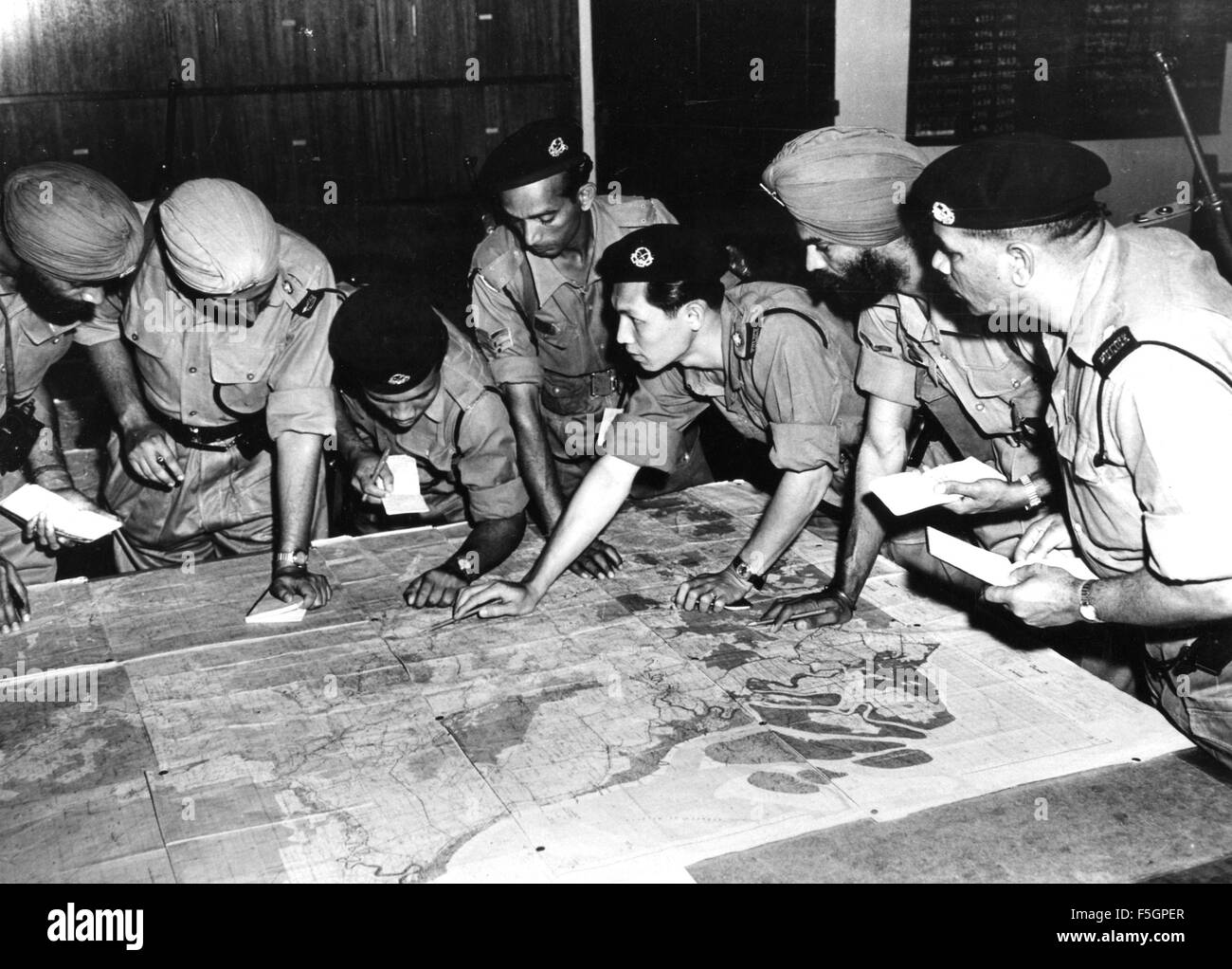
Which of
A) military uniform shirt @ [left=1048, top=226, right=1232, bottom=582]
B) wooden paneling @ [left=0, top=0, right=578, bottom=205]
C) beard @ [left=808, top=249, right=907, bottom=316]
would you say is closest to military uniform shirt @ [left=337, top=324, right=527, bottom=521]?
beard @ [left=808, top=249, right=907, bottom=316]

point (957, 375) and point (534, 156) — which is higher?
point (534, 156)

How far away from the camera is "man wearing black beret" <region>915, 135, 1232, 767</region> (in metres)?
1.46

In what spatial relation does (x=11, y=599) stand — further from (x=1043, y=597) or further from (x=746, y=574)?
(x=1043, y=597)

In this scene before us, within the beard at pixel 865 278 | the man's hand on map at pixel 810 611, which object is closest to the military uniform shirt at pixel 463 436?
the man's hand on map at pixel 810 611

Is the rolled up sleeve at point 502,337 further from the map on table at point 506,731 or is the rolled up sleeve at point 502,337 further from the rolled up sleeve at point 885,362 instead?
the rolled up sleeve at point 885,362

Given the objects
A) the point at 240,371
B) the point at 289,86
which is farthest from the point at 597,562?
the point at 289,86

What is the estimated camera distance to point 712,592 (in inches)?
87.8

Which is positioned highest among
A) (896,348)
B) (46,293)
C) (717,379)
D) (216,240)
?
(216,240)

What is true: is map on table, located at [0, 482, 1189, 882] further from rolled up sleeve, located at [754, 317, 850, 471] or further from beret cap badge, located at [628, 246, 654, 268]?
beret cap badge, located at [628, 246, 654, 268]

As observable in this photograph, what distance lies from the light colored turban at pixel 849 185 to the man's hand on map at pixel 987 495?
55 cm

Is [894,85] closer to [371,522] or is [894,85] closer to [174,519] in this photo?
[371,522]

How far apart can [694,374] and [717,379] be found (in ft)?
0.20

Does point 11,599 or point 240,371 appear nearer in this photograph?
point 11,599

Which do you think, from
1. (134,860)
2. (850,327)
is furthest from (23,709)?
(850,327)
